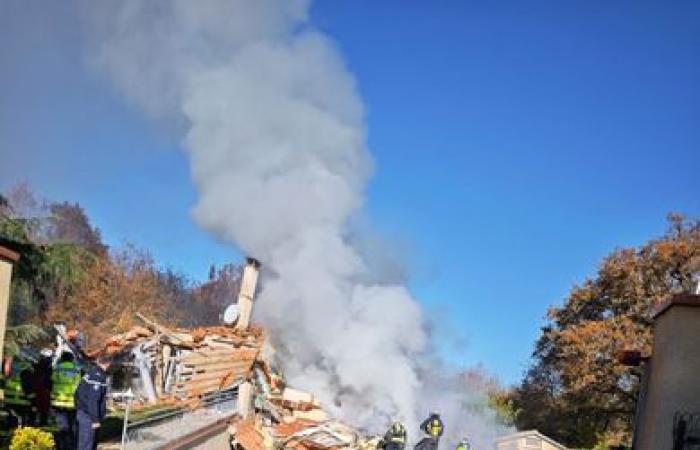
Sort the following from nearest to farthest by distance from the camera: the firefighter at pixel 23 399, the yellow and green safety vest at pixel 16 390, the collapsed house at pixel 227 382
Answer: the firefighter at pixel 23 399 → the yellow and green safety vest at pixel 16 390 → the collapsed house at pixel 227 382

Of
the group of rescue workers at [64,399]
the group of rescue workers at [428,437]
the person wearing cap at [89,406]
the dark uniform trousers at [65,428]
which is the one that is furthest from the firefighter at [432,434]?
the person wearing cap at [89,406]

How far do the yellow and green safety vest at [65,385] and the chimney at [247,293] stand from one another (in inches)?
628

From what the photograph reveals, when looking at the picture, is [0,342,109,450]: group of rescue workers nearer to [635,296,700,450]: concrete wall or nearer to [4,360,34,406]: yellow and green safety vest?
[4,360,34,406]: yellow and green safety vest

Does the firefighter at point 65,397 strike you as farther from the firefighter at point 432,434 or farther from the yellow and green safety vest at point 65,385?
the firefighter at point 432,434

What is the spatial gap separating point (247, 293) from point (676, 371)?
20.4 meters

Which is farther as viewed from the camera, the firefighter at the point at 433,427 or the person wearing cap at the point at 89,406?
the firefighter at the point at 433,427

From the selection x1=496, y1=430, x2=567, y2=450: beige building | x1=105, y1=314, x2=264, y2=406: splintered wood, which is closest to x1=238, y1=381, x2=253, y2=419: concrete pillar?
x1=105, y1=314, x2=264, y2=406: splintered wood

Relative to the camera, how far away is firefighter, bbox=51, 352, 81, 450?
9.91 meters

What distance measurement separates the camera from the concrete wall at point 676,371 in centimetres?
751

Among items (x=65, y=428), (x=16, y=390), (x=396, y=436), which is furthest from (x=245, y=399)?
(x=65, y=428)

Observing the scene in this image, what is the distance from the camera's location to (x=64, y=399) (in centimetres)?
991

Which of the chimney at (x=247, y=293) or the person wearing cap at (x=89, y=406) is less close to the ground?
the chimney at (x=247, y=293)

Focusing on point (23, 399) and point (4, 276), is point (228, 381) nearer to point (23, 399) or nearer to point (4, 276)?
point (23, 399)

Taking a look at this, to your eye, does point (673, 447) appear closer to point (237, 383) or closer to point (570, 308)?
point (237, 383)
